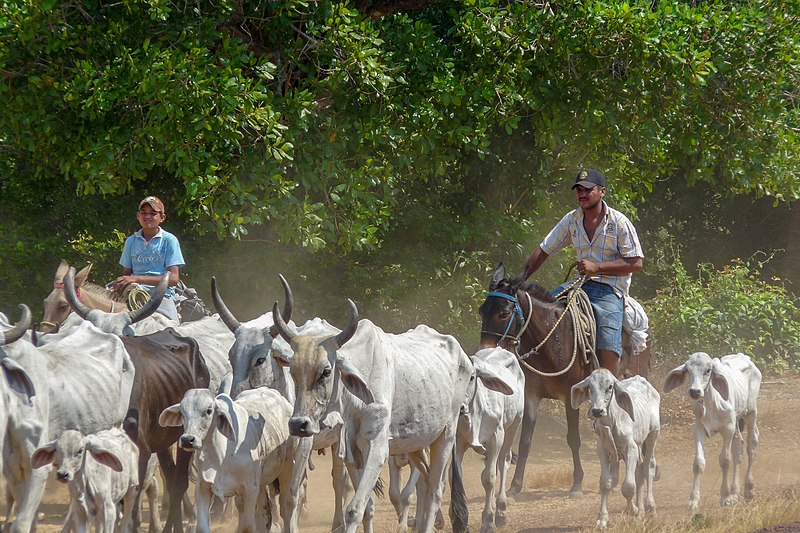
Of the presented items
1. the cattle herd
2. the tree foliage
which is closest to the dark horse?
the cattle herd

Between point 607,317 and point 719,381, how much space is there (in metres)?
1.11

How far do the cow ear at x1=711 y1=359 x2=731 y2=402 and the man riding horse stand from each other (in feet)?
2.78

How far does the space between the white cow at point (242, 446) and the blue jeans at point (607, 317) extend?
3699 mm

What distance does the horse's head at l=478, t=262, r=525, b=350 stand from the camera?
9.66m

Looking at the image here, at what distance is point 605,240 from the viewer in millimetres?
9766

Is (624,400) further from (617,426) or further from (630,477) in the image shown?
(630,477)

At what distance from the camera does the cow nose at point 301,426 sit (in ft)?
21.3

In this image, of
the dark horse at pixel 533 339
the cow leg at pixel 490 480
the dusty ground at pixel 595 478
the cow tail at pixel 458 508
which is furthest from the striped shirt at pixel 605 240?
the cow tail at pixel 458 508

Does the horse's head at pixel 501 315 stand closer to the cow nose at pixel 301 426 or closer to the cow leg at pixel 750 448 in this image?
the cow leg at pixel 750 448

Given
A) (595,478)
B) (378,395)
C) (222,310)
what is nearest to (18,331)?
(222,310)

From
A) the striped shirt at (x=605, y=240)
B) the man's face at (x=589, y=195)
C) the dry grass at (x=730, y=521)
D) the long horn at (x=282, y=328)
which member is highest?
the man's face at (x=589, y=195)

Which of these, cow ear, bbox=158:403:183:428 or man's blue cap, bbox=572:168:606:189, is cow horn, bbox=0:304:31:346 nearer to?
cow ear, bbox=158:403:183:428

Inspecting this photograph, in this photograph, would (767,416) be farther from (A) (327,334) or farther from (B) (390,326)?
(A) (327,334)

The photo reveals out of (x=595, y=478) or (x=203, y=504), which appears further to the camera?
Result: (x=595, y=478)
